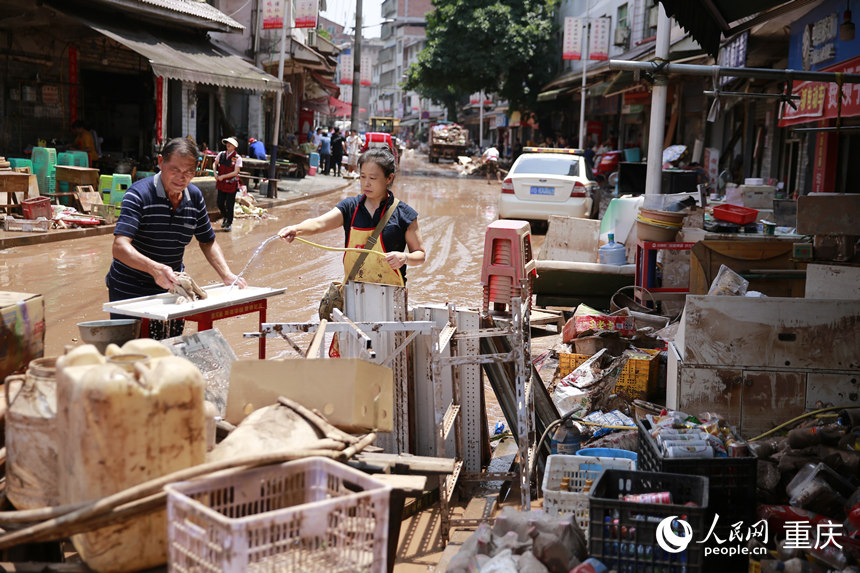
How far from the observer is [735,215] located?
28.0 ft

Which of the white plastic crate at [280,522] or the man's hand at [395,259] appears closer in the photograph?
the white plastic crate at [280,522]

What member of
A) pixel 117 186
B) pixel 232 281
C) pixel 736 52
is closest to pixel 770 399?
pixel 232 281

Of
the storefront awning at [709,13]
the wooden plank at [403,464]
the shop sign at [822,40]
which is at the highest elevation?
the shop sign at [822,40]

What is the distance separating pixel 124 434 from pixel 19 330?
4.97ft

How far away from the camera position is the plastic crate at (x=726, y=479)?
394 cm

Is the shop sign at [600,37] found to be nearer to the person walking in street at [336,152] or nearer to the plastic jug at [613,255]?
the person walking in street at [336,152]

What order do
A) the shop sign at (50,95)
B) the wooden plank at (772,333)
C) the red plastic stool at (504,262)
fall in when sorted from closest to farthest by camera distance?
the wooden plank at (772,333), the red plastic stool at (504,262), the shop sign at (50,95)

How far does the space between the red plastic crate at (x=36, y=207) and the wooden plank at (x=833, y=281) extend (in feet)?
40.7

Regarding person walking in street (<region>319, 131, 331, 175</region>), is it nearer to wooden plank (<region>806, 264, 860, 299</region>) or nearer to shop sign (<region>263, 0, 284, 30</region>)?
shop sign (<region>263, 0, 284, 30</region>)

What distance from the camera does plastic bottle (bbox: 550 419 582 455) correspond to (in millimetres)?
5285

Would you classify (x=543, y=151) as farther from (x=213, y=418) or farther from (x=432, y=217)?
(x=213, y=418)

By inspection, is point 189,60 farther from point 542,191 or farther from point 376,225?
point 376,225

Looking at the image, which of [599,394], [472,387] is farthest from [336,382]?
[599,394]

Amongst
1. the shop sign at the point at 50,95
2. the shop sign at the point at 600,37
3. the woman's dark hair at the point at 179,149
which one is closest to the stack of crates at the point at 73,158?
the shop sign at the point at 50,95
